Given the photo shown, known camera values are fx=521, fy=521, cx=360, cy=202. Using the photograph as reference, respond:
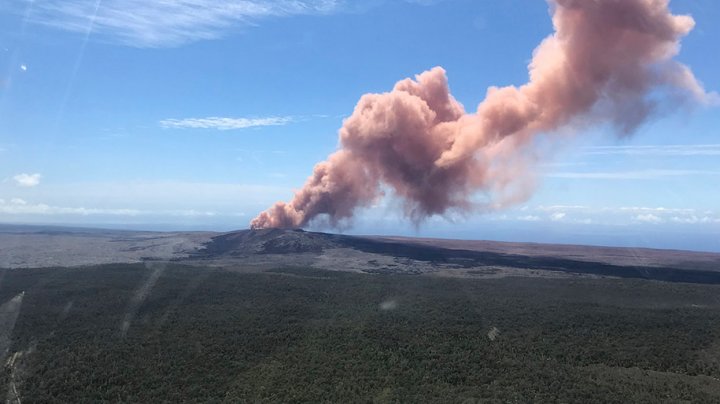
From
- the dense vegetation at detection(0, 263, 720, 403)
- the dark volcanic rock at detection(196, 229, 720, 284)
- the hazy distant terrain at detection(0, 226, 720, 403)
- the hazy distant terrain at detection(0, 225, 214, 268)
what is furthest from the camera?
the hazy distant terrain at detection(0, 225, 214, 268)

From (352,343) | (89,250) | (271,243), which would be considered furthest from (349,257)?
(352,343)

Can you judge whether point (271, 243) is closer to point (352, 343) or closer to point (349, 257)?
point (349, 257)

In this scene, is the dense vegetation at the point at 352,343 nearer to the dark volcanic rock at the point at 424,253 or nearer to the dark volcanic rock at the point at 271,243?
the dark volcanic rock at the point at 424,253

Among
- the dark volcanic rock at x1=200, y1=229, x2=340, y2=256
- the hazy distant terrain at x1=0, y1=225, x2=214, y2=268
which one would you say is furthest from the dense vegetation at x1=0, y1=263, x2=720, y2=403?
the dark volcanic rock at x1=200, y1=229, x2=340, y2=256

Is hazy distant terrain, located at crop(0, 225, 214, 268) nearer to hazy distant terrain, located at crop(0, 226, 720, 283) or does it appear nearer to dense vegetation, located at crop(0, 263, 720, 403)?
hazy distant terrain, located at crop(0, 226, 720, 283)

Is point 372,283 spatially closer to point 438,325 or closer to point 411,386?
point 438,325

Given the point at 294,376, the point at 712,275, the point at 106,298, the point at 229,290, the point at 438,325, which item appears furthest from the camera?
the point at 712,275

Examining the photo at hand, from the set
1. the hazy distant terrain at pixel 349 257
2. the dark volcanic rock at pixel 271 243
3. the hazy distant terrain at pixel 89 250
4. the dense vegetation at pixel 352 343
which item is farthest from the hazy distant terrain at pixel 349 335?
the dark volcanic rock at pixel 271 243

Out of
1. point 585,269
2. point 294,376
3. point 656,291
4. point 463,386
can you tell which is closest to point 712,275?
point 585,269
